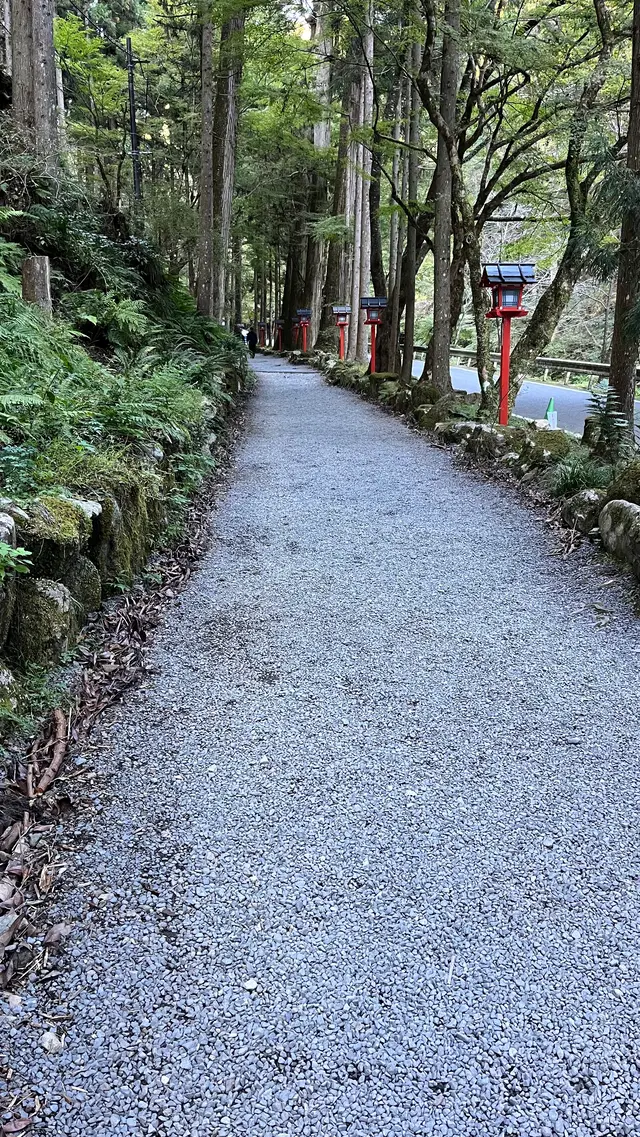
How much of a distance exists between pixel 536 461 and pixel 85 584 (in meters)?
5.01

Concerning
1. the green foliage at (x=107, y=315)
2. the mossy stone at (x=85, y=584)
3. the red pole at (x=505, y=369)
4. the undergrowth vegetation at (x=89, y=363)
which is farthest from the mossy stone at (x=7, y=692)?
the red pole at (x=505, y=369)

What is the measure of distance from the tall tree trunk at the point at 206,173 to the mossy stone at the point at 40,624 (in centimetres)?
1057

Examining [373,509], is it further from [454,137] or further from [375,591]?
[454,137]

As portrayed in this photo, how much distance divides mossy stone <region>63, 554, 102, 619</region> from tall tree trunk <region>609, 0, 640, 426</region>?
5.25m

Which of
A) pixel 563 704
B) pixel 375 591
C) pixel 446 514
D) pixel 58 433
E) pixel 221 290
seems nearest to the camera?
pixel 563 704

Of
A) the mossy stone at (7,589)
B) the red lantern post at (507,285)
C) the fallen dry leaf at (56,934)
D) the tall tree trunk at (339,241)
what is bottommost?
the fallen dry leaf at (56,934)

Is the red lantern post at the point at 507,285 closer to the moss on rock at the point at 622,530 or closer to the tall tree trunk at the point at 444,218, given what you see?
the tall tree trunk at the point at 444,218

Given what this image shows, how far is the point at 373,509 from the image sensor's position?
21.6 feet

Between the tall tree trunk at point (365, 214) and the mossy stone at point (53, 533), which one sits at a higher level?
the tall tree trunk at point (365, 214)

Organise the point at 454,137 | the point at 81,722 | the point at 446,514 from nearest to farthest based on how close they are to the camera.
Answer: the point at 81,722 < the point at 446,514 < the point at 454,137

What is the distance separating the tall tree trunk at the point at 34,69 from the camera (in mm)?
6102

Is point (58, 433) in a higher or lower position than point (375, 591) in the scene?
higher

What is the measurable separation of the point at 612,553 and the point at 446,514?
Answer: 1756 millimetres

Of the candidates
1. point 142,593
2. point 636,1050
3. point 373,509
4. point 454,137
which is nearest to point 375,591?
point 142,593
